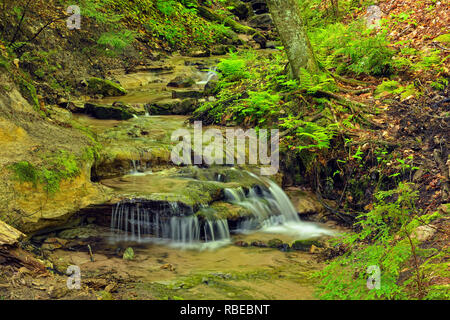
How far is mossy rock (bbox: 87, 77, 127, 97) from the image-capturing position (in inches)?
464

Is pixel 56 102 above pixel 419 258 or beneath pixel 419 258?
above

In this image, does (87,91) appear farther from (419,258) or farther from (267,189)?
(419,258)

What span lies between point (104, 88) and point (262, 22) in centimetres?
1568

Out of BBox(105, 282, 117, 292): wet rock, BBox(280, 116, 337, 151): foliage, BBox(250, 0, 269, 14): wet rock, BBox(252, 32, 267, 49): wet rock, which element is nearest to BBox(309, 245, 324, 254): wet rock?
BBox(280, 116, 337, 151): foliage

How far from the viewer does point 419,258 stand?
137 inches

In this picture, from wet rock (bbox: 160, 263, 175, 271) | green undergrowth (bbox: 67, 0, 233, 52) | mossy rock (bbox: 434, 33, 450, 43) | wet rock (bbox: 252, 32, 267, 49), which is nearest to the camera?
wet rock (bbox: 160, 263, 175, 271)

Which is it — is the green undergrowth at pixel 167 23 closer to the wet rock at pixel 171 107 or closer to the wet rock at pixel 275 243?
the wet rock at pixel 171 107

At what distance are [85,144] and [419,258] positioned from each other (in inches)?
213

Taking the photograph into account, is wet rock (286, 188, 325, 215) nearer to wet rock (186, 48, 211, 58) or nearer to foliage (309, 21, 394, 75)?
foliage (309, 21, 394, 75)

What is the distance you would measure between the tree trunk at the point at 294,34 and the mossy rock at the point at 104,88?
6534 mm

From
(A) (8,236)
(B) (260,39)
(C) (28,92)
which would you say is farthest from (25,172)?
(B) (260,39)

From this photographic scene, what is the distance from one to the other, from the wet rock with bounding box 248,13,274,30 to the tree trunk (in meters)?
17.1

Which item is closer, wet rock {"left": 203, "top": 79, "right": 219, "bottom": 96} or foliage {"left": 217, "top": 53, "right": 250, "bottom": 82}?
foliage {"left": 217, "top": 53, "right": 250, "bottom": 82}
